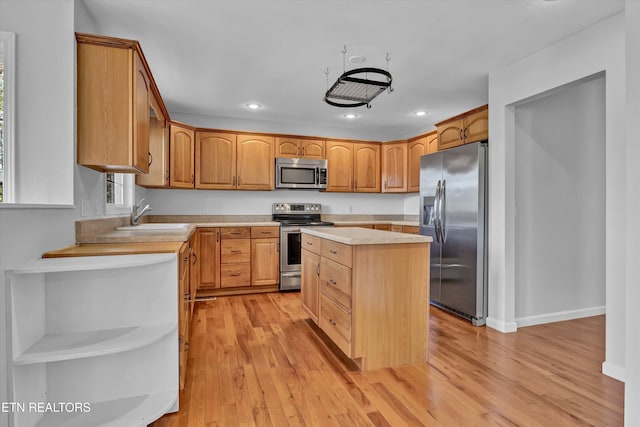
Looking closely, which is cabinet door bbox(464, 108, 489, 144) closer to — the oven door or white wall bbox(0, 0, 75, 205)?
the oven door

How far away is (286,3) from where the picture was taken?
7.31 feet

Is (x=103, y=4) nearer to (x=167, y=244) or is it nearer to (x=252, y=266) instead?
(x=167, y=244)

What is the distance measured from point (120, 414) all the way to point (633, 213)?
104 inches

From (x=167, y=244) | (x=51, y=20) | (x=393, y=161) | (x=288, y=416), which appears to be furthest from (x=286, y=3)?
(x=393, y=161)

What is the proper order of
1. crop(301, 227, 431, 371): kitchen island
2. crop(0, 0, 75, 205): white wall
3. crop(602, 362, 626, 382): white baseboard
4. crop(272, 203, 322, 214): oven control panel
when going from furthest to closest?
crop(272, 203, 322, 214): oven control panel < crop(301, 227, 431, 371): kitchen island < crop(602, 362, 626, 382): white baseboard < crop(0, 0, 75, 205): white wall

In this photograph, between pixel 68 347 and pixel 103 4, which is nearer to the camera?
pixel 68 347

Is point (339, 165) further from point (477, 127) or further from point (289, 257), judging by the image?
point (477, 127)

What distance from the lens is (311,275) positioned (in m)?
3.16

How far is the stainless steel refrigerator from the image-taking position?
3275 millimetres

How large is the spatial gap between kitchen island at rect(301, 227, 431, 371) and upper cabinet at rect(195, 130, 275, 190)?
8.35 ft

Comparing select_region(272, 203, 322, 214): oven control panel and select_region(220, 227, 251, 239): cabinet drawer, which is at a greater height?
select_region(272, 203, 322, 214): oven control panel

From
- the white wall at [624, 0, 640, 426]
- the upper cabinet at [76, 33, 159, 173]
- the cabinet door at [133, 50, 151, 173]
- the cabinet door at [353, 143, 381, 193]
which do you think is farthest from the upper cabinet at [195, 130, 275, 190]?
the white wall at [624, 0, 640, 426]

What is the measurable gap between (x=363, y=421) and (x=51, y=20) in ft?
9.32

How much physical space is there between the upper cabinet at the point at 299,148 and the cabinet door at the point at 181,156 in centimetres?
119
